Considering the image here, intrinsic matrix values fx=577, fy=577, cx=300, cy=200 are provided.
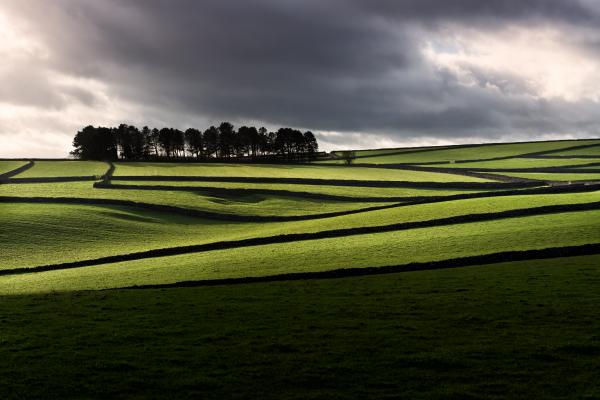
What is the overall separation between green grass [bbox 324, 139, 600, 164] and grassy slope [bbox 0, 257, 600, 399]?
399 ft

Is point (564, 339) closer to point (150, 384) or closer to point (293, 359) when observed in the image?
point (293, 359)

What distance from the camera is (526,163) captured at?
122375mm

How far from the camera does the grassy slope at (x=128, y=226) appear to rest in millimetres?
50531

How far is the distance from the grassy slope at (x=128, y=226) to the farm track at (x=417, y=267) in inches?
466

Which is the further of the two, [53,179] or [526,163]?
[526,163]

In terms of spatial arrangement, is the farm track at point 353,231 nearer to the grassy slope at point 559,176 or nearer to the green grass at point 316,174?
the green grass at point 316,174

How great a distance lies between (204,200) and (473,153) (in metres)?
95.4

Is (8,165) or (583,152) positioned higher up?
(8,165)

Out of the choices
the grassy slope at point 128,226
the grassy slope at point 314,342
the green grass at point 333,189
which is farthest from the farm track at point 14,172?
the grassy slope at point 314,342

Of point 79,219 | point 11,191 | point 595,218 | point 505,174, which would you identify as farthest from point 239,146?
point 595,218

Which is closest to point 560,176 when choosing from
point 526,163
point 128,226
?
point 526,163

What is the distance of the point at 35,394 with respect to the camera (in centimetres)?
1470

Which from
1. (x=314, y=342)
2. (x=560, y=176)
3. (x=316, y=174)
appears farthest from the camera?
(x=316, y=174)

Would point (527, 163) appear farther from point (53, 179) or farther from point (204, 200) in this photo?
point (53, 179)
